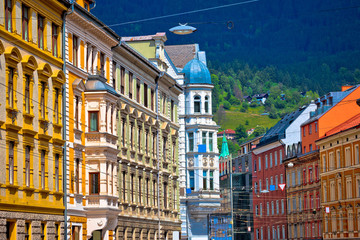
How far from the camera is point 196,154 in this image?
9562cm

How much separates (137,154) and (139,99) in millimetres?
4537

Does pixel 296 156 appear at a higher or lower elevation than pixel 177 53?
lower

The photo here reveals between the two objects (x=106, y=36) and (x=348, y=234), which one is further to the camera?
(x=348, y=234)

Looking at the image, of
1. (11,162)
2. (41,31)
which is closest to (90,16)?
(41,31)

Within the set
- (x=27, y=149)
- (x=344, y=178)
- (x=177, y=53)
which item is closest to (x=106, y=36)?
(x=27, y=149)

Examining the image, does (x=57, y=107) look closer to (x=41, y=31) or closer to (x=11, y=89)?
(x=41, y=31)

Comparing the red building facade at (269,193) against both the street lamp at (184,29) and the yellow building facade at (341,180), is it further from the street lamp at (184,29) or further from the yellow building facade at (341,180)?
the street lamp at (184,29)

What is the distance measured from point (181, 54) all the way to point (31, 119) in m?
65.6

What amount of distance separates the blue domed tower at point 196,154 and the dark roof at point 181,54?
8296 mm

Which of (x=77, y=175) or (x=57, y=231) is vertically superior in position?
(x=77, y=175)

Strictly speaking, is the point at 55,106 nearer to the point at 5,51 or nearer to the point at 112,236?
the point at 5,51

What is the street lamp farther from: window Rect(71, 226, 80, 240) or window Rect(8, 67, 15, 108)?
window Rect(71, 226, 80, 240)

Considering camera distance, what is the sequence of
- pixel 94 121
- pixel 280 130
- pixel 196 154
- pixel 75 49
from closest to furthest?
pixel 75 49, pixel 94 121, pixel 196 154, pixel 280 130

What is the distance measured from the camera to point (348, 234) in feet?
304
